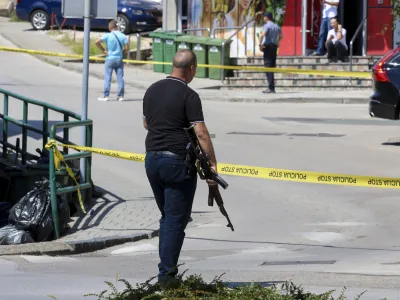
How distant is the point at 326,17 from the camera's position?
2730 centimetres

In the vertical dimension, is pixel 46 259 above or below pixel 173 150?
below

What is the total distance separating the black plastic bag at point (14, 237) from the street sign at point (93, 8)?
2.94 metres

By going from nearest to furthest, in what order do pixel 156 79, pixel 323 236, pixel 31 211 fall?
1. pixel 31 211
2. pixel 323 236
3. pixel 156 79

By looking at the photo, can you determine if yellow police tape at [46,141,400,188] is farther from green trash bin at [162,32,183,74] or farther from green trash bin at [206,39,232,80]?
green trash bin at [162,32,183,74]

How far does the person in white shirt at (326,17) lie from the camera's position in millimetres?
27234

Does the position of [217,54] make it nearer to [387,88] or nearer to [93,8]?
[387,88]

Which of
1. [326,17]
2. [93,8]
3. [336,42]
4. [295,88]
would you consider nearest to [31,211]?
[93,8]

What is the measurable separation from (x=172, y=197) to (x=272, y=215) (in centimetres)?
472

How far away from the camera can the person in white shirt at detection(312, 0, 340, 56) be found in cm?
2723

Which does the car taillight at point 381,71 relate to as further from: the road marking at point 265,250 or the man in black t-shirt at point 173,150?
the man in black t-shirt at point 173,150

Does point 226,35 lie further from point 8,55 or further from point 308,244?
point 308,244

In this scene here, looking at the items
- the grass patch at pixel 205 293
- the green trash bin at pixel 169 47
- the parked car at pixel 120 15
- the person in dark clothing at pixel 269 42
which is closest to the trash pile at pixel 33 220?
the grass patch at pixel 205 293

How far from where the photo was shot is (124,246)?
10.5 meters

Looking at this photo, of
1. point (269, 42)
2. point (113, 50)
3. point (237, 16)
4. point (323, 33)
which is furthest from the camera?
point (237, 16)
